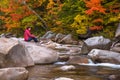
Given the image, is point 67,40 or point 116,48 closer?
point 116,48

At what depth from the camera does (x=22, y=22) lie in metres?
31.9

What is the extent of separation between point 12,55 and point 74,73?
2.30 m

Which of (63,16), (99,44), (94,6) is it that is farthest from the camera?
(63,16)

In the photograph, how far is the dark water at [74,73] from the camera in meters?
10.9

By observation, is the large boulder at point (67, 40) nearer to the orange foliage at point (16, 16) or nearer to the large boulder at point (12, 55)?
the orange foliage at point (16, 16)

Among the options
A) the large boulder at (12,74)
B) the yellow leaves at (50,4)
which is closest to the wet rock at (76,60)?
the large boulder at (12,74)

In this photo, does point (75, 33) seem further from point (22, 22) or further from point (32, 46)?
point (32, 46)

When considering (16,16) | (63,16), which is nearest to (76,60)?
(63,16)

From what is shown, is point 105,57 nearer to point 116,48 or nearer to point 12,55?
point 116,48

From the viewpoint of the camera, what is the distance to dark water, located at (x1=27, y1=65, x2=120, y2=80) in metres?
10.9

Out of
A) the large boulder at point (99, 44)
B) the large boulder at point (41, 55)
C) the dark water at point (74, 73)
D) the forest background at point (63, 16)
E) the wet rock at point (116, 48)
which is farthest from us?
the forest background at point (63, 16)

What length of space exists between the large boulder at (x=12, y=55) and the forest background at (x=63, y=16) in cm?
1068

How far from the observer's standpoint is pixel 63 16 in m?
27.5

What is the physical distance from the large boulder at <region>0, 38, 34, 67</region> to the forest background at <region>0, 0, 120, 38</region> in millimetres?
10677
